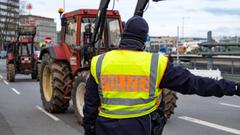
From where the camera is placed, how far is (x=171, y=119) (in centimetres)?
1055

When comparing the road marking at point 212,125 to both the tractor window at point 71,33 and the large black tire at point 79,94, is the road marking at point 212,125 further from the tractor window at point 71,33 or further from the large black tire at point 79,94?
the tractor window at point 71,33

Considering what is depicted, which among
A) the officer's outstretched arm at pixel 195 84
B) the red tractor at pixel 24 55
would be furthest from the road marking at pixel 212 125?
the red tractor at pixel 24 55

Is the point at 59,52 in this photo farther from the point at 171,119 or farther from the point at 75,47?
the point at 171,119

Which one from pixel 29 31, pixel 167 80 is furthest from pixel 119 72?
pixel 29 31

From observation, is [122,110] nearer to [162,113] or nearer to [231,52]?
[162,113]

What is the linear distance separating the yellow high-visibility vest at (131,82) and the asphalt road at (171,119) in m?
5.43

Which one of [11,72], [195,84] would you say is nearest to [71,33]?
[195,84]

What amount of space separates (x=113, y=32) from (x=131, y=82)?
7755mm

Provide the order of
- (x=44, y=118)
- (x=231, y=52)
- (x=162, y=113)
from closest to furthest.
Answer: (x=162, y=113)
(x=44, y=118)
(x=231, y=52)

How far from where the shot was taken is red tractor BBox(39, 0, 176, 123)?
416 inches

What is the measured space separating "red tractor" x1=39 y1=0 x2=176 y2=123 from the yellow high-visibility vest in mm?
6454

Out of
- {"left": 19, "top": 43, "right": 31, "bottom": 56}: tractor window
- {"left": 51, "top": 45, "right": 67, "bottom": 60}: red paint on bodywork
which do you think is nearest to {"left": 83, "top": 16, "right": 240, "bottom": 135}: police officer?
{"left": 51, "top": 45, "right": 67, "bottom": 60}: red paint on bodywork

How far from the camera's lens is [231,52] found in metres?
24.6

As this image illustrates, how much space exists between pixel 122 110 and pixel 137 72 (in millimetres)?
306
